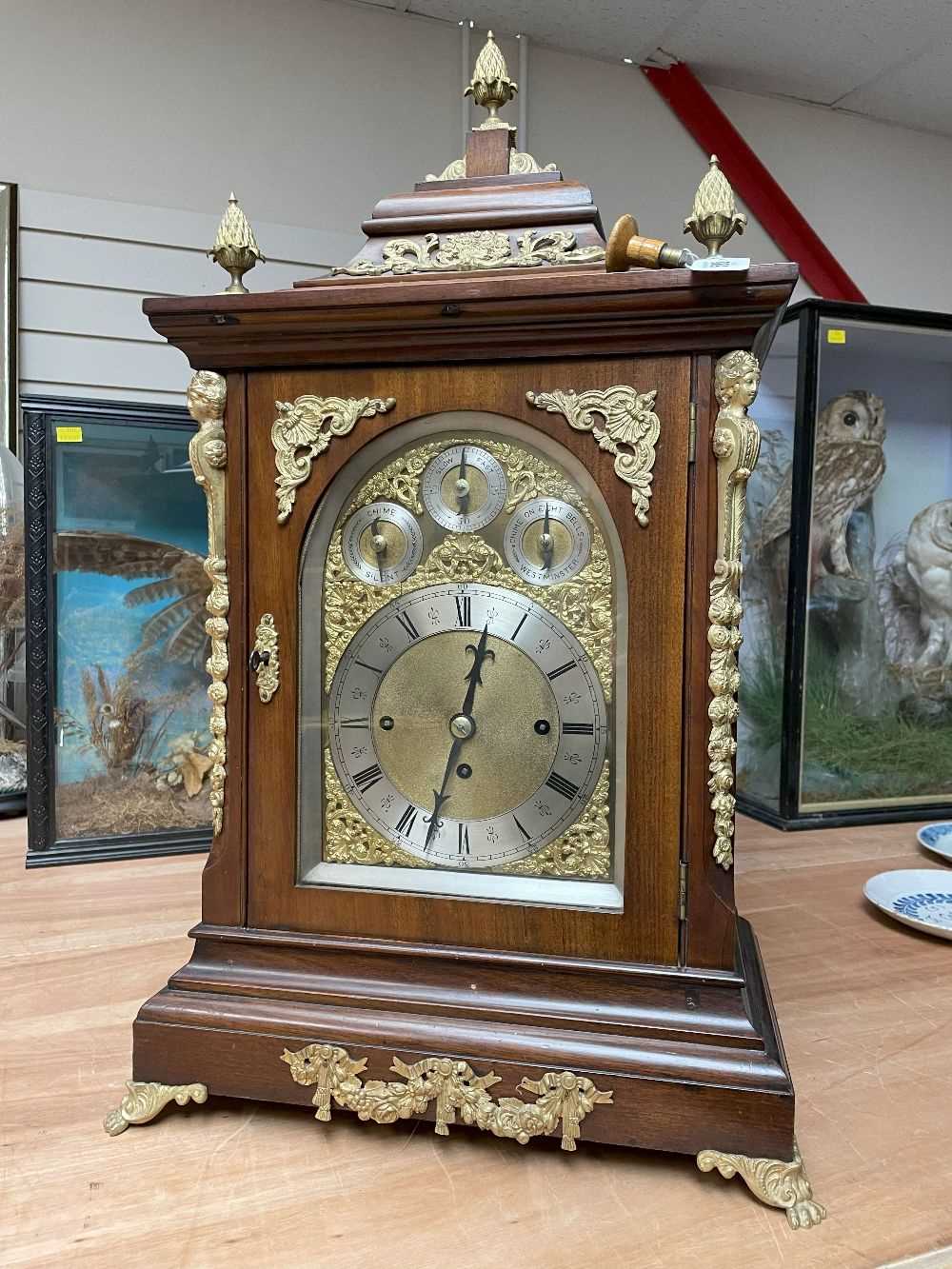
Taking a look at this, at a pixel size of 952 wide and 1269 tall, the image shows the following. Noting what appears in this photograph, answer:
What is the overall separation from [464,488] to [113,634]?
74 cm

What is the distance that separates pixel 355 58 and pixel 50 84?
0.56m

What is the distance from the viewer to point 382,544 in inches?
29.0

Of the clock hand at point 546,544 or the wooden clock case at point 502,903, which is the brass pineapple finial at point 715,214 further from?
the clock hand at point 546,544

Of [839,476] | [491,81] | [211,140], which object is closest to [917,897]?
[839,476]

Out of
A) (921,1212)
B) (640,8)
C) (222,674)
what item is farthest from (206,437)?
(640,8)

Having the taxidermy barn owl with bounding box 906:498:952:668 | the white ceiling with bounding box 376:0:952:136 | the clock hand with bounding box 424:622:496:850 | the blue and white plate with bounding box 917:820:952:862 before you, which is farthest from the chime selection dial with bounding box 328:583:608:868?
the white ceiling with bounding box 376:0:952:136

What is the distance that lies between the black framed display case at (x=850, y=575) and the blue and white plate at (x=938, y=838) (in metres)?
0.14

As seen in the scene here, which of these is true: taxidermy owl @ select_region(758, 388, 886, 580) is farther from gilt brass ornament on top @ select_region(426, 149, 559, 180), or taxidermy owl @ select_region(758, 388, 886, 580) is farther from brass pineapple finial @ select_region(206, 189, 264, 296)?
brass pineapple finial @ select_region(206, 189, 264, 296)

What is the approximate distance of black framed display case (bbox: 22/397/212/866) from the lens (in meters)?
1.21

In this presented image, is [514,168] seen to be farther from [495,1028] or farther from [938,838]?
[938,838]

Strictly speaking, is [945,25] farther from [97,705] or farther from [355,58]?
[97,705]

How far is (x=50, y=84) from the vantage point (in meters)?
1.54

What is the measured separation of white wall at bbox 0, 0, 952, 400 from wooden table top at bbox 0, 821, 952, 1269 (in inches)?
47.7

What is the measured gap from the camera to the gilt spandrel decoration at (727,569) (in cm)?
64
